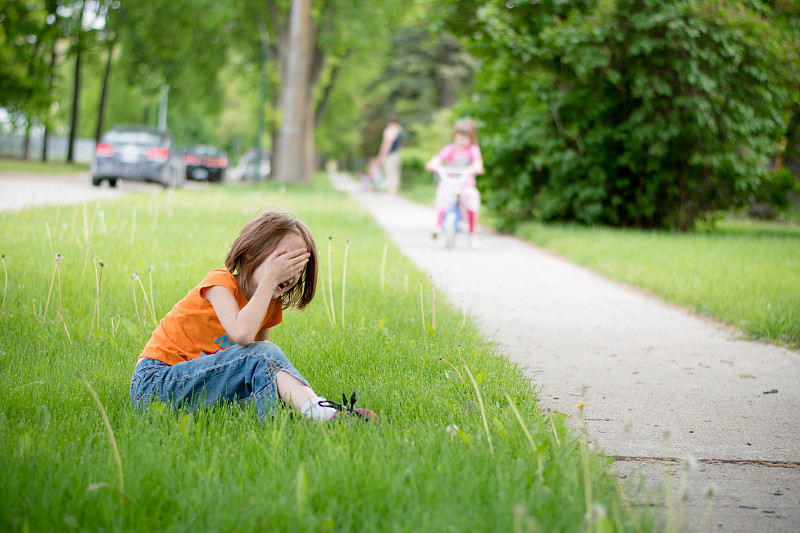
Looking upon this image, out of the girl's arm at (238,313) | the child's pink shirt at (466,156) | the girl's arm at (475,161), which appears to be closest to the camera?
the girl's arm at (238,313)

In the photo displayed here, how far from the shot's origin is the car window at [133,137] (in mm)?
20750

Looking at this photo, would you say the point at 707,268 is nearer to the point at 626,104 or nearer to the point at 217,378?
the point at 626,104

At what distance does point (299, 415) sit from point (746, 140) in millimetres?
11370

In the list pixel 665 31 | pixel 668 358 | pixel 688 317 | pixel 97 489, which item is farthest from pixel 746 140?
pixel 97 489

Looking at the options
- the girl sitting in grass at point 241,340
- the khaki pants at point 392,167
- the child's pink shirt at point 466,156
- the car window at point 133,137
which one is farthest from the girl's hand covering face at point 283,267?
the car window at point 133,137

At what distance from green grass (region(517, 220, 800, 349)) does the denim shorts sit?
3940 mm

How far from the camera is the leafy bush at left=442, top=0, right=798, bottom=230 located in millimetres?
11703

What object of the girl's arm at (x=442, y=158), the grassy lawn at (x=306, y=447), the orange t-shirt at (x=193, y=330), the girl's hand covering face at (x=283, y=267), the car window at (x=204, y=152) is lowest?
the grassy lawn at (x=306, y=447)

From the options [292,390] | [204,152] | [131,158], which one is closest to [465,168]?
[292,390]

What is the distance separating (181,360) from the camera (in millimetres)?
3320

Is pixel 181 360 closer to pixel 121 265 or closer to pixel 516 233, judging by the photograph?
pixel 121 265

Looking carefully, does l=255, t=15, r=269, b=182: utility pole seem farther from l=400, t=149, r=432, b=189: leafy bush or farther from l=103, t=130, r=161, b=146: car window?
l=103, t=130, r=161, b=146: car window

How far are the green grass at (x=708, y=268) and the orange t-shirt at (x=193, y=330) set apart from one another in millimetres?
4006

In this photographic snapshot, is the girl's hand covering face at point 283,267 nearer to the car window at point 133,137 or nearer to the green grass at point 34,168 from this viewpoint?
the car window at point 133,137
